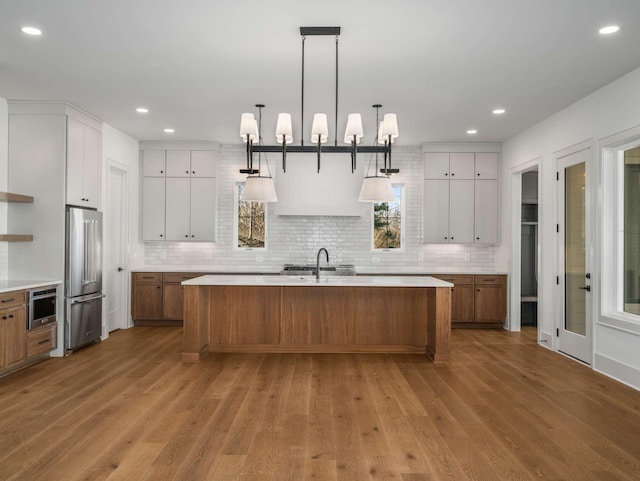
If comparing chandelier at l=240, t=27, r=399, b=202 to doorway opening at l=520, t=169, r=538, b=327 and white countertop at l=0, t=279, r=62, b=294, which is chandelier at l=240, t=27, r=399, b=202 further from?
doorway opening at l=520, t=169, r=538, b=327

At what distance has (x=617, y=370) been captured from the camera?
177 inches

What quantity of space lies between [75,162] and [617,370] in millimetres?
6161

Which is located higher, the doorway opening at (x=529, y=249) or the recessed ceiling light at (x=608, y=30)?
the recessed ceiling light at (x=608, y=30)

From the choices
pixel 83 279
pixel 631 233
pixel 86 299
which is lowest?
pixel 86 299

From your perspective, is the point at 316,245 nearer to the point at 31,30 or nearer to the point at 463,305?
the point at 463,305

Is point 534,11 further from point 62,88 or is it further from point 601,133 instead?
point 62,88

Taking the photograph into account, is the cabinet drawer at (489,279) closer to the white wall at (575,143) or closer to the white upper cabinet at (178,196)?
the white wall at (575,143)

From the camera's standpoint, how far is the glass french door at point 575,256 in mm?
5062

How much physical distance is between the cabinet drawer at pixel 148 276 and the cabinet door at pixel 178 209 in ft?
2.16

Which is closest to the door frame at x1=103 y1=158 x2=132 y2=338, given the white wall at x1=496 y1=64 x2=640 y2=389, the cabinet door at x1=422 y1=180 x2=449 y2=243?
the cabinet door at x1=422 y1=180 x2=449 y2=243

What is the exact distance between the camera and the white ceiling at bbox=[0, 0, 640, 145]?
3230 millimetres

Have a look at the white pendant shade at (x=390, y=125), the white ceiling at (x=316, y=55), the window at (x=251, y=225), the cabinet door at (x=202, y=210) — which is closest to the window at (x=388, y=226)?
the window at (x=251, y=225)

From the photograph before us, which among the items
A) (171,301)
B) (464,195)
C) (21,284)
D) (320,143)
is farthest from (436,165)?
(21,284)

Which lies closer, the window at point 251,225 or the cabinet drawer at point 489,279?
the cabinet drawer at point 489,279
